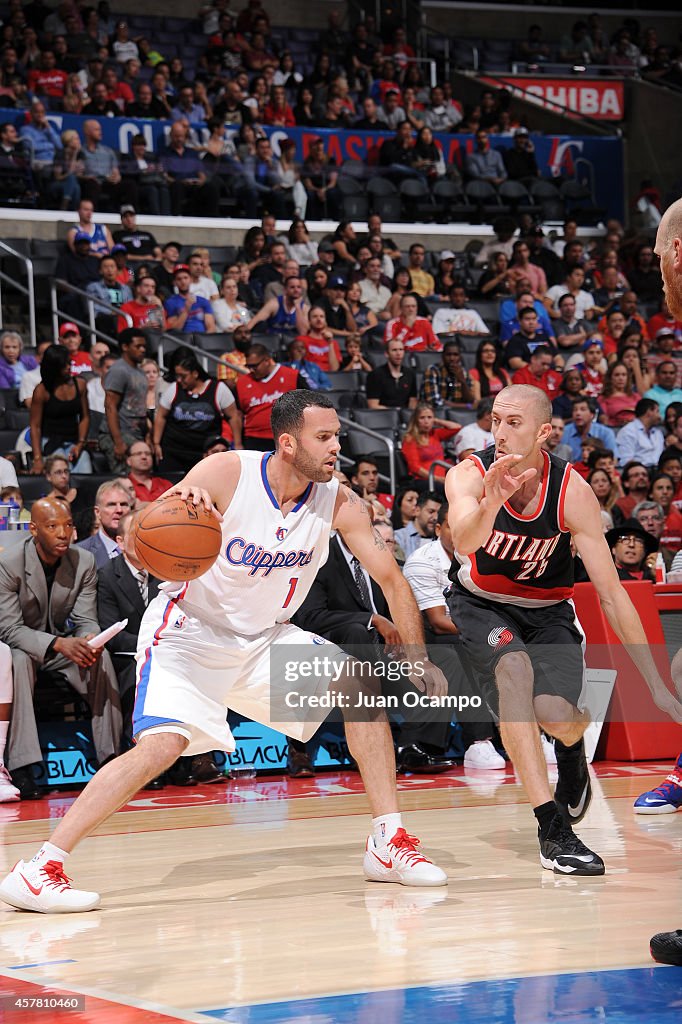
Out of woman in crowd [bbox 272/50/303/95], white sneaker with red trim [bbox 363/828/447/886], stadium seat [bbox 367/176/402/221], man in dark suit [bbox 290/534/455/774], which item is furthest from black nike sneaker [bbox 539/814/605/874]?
woman in crowd [bbox 272/50/303/95]

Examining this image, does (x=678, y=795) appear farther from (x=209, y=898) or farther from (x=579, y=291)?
(x=579, y=291)

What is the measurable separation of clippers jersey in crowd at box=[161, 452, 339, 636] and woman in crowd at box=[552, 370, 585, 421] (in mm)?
8760

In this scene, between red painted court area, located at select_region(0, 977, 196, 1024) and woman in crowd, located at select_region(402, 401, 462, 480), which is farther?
woman in crowd, located at select_region(402, 401, 462, 480)

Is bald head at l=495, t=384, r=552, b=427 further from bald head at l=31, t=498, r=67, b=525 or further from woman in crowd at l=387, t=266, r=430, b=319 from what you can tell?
woman in crowd at l=387, t=266, r=430, b=319

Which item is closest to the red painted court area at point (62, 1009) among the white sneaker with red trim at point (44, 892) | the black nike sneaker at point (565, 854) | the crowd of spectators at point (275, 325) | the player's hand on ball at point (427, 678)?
the white sneaker with red trim at point (44, 892)

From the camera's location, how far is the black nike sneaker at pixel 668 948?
3.61 meters

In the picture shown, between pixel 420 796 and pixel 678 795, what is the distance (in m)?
1.40

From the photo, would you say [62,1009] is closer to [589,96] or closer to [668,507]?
[668,507]

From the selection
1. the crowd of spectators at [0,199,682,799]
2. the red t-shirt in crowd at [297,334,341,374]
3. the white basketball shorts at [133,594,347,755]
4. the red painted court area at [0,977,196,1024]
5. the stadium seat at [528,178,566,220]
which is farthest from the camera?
the stadium seat at [528,178,566,220]

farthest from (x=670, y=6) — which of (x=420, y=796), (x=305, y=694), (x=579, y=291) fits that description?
(x=305, y=694)

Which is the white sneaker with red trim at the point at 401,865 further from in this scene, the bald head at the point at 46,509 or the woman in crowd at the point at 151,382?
the woman in crowd at the point at 151,382

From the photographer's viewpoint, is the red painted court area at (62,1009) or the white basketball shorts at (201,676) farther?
the white basketball shorts at (201,676)

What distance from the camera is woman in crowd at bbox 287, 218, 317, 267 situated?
16.0m

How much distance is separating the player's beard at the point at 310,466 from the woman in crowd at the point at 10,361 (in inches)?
300
